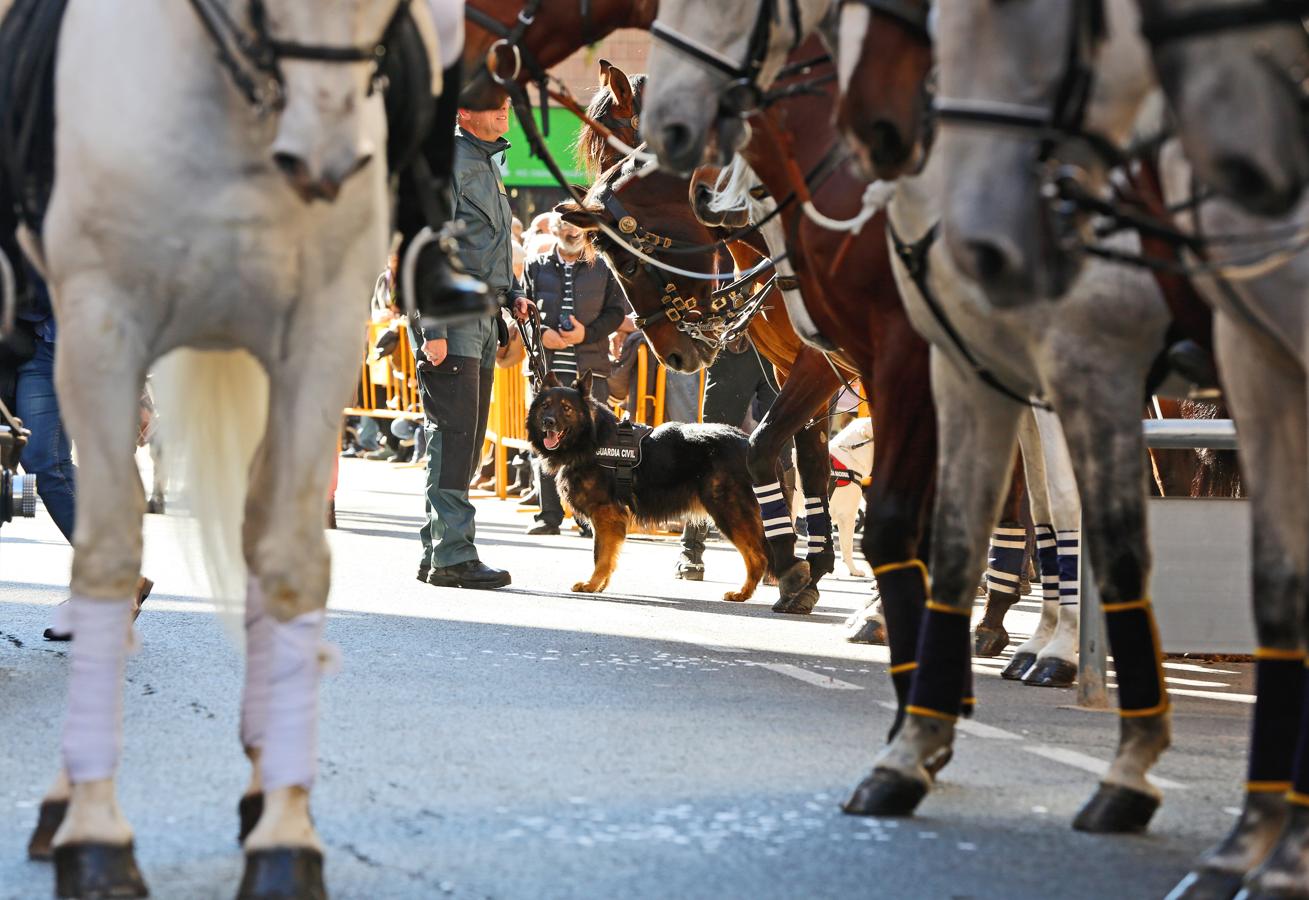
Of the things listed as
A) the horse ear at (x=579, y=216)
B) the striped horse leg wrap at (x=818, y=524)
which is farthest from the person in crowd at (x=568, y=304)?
the horse ear at (x=579, y=216)

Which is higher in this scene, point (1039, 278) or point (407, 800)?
point (1039, 278)

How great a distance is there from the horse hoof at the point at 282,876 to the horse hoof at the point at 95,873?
0.25 metres

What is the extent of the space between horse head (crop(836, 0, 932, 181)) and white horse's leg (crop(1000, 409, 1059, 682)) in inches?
156

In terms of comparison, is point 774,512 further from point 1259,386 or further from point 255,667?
point 1259,386

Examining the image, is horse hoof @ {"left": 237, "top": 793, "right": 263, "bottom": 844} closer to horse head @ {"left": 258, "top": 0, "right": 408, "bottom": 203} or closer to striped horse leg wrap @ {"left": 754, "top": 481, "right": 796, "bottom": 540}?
horse head @ {"left": 258, "top": 0, "right": 408, "bottom": 203}

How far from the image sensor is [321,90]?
4.08 meters

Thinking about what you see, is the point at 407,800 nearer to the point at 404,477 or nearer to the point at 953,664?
the point at 953,664

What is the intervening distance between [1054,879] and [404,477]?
20.1 metres

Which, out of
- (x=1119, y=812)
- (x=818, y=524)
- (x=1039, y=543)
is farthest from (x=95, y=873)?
(x=818, y=524)

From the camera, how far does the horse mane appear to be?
11.5 metres

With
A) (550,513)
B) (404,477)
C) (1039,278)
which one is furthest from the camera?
(404,477)

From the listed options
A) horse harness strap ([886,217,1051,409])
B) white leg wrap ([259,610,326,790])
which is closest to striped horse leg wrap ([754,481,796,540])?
horse harness strap ([886,217,1051,409])

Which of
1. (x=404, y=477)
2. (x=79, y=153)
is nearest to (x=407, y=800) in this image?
(x=79, y=153)

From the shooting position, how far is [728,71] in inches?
240
